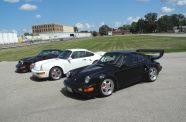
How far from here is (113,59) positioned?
8281 mm

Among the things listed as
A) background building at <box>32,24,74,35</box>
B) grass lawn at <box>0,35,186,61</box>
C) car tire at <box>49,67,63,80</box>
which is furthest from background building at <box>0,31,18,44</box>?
car tire at <box>49,67,63,80</box>

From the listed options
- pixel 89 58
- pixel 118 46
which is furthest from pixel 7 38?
pixel 89 58

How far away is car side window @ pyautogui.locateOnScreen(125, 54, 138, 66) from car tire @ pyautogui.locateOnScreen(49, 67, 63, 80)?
3.67m

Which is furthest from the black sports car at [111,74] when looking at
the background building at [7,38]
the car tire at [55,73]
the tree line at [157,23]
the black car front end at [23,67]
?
the tree line at [157,23]

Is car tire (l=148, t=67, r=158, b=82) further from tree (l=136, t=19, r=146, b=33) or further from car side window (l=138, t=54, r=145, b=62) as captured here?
tree (l=136, t=19, r=146, b=33)

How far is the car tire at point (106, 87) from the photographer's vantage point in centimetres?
725

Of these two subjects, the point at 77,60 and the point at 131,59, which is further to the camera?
the point at 77,60

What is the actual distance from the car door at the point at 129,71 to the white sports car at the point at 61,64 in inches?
131

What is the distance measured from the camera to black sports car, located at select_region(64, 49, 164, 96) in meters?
7.14

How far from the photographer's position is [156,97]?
6.90 m

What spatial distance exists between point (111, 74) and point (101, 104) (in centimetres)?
120

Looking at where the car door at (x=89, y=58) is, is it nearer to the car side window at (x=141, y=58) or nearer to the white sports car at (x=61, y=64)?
the white sports car at (x=61, y=64)

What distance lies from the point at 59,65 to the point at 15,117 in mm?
4842

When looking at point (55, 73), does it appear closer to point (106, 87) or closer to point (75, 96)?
point (75, 96)
